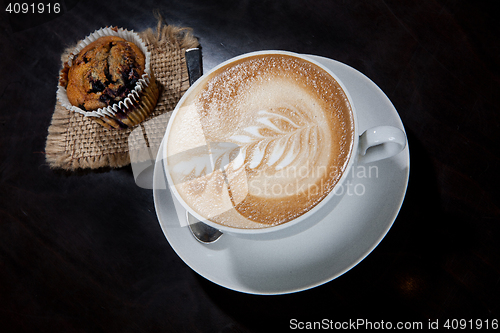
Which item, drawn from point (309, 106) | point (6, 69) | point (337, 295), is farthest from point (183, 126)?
point (6, 69)

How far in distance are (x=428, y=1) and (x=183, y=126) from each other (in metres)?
0.69

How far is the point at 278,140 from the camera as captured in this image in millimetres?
591

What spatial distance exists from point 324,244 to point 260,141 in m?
0.24

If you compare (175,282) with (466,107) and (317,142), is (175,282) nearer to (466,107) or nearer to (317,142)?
(317,142)

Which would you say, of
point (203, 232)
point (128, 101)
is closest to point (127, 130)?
point (128, 101)

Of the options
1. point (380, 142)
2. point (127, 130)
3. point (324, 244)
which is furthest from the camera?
point (127, 130)

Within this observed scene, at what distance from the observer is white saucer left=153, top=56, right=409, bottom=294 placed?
0.61 meters

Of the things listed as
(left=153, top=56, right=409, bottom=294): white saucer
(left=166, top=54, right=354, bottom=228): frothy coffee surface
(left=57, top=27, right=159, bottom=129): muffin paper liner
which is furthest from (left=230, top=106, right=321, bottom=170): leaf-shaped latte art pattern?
(left=57, top=27, right=159, bottom=129): muffin paper liner

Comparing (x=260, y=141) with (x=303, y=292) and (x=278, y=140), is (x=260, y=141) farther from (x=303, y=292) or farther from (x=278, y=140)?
(x=303, y=292)

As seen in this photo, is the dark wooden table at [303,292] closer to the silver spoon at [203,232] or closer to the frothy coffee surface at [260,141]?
the silver spoon at [203,232]

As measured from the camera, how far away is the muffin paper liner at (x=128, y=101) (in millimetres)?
730

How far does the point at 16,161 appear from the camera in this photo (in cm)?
83

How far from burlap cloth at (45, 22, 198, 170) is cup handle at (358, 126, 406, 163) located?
1.52ft

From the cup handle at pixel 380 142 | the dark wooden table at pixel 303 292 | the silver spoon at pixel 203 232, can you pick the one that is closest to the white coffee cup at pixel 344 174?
the cup handle at pixel 380 142
